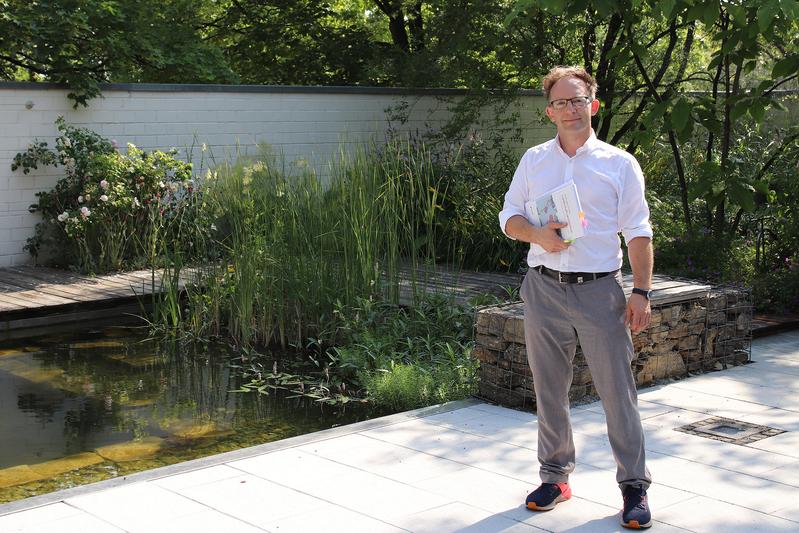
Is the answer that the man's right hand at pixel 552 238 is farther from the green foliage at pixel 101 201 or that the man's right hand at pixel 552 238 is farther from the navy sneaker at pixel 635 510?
the green foliage at pixel 101 201

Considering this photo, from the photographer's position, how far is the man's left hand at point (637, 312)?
137 inches

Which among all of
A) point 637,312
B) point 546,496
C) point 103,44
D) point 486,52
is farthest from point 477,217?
point 637,312

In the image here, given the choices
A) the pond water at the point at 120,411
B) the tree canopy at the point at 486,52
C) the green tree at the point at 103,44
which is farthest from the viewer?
the green tree at the point at 103,44

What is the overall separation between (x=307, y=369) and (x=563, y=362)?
322 cm

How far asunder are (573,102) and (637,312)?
75 cm

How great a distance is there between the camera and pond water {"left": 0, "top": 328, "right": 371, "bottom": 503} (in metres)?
4.85

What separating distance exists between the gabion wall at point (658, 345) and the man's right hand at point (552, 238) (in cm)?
176

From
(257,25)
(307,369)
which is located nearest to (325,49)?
(257,25)

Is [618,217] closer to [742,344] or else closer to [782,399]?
[782,399]

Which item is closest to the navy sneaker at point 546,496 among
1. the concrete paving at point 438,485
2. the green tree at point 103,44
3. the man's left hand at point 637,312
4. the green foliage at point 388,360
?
the concrete paving at point 438,485

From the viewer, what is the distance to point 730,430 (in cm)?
480

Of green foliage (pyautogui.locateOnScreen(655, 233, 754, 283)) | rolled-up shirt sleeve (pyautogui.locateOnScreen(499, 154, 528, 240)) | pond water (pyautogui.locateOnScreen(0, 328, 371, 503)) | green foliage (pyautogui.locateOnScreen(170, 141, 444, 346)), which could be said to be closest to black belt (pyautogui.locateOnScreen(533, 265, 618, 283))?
rolled-up shirt sleeve (pyautogui.locateOnScreen(499, 154, 528, 240))

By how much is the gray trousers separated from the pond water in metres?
2.02

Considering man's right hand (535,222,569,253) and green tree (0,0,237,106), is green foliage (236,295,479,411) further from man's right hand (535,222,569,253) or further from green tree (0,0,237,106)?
green tree (0,0,237,106)
